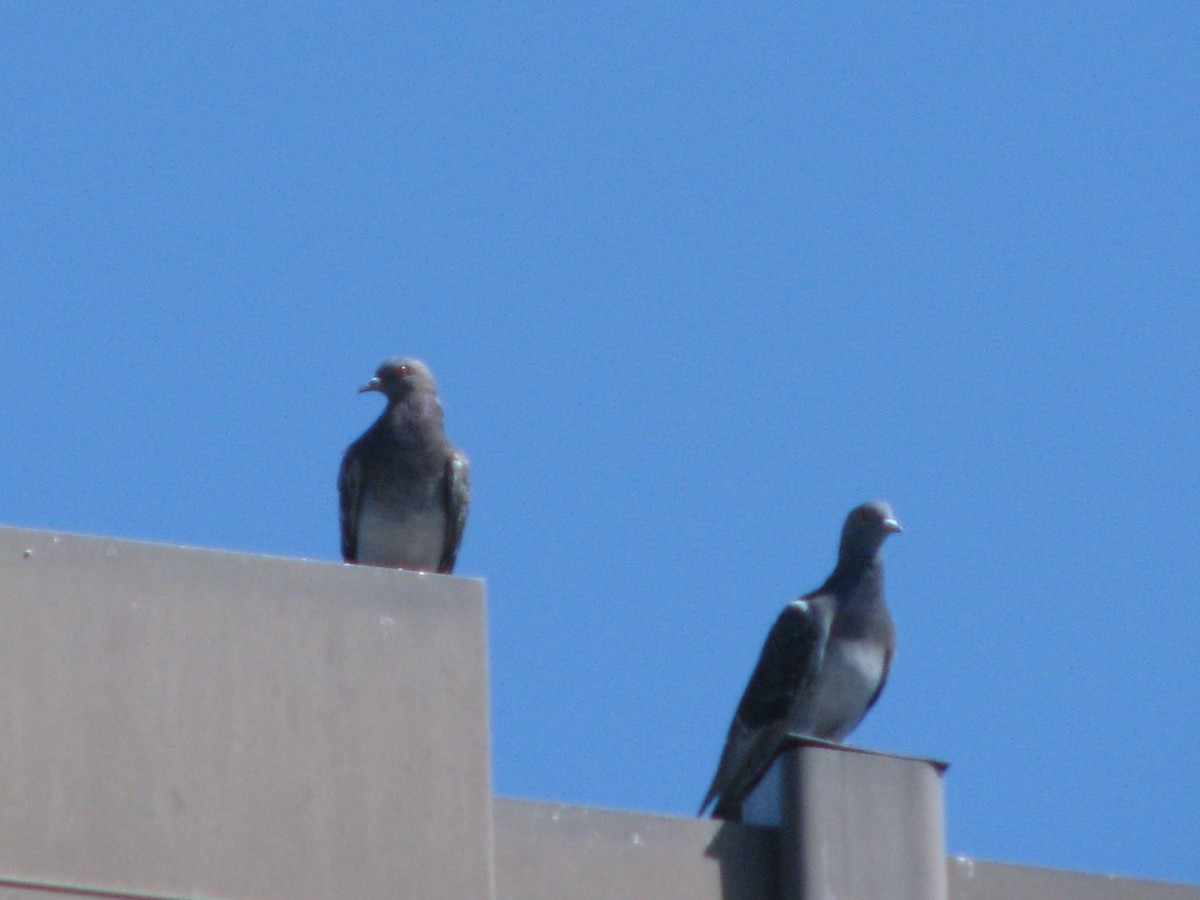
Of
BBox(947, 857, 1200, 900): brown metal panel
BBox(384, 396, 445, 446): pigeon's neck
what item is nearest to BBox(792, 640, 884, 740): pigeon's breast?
BBox(384, 396, 445, 446): pigeon's neck

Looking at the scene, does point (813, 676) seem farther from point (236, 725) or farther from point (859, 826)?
point (236, 725)

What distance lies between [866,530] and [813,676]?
1.27m

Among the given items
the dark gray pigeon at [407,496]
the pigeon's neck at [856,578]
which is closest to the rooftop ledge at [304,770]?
the pigeon's neck at [856,578]

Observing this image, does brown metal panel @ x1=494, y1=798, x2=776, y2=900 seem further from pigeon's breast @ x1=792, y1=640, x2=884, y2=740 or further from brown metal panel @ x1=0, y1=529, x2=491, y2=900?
pigeon's breast @ x1=792, y1=640, x2=884, y2=740

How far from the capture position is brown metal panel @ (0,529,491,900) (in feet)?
27.8

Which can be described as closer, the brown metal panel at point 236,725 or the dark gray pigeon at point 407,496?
the brown metal panel at point 236,725

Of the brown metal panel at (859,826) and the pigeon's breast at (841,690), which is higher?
the pigeon's breast at (841,690)

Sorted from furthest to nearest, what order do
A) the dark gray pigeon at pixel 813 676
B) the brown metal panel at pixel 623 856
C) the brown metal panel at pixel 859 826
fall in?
the dark gray pigeon at pixel 813 676
the brown metal panel at pixel 859 826
the brown metal panel at pixel 623 856

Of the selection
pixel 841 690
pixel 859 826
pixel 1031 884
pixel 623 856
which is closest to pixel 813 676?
pixel 841 690

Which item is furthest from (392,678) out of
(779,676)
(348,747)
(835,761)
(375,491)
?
(375,491)

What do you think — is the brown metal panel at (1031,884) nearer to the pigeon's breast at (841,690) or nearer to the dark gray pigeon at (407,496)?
the pigeon's breast at (841,690)

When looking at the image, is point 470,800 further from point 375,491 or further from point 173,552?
point 375,491

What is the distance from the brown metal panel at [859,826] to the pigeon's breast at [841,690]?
426cm

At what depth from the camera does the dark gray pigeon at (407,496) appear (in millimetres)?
15219
